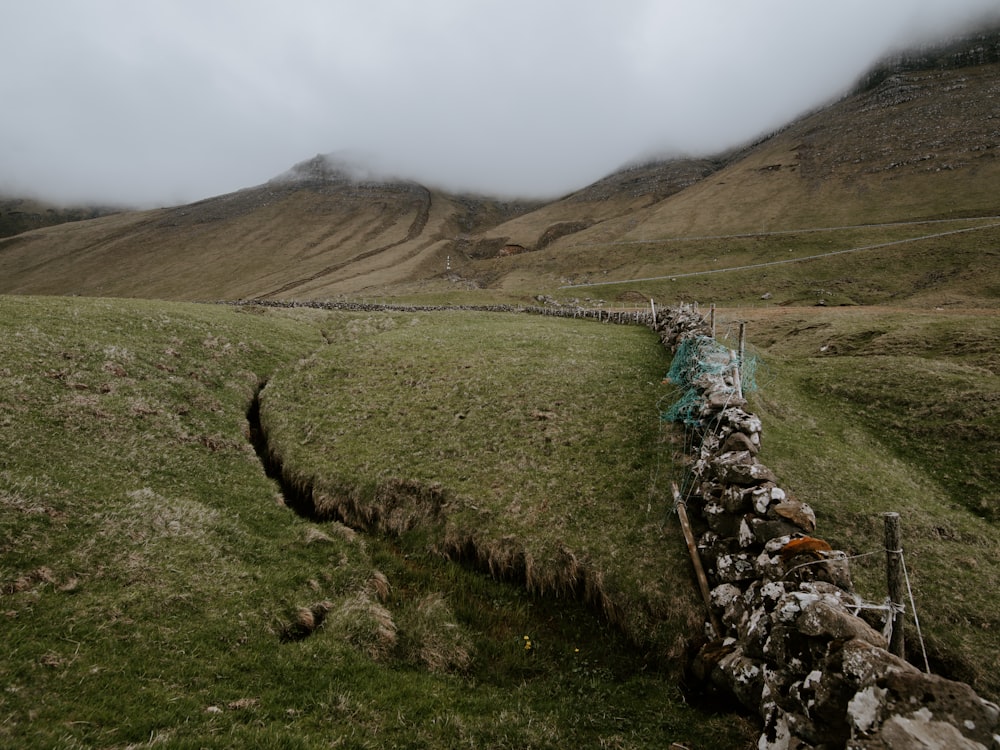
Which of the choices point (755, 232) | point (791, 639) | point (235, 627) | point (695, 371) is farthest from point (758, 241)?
point (235, 627)

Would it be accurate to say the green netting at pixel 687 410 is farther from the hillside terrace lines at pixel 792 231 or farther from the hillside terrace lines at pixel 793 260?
the hillside terrace lines at pixel 792 231

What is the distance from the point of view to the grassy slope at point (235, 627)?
8258 millimetres

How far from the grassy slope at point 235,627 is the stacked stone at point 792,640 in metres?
1.88

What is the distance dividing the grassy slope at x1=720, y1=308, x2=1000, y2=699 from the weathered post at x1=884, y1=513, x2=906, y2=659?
3.86 metres

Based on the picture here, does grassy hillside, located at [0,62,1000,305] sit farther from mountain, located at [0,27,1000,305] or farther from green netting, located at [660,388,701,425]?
green netting, located at [660,388,701,425]

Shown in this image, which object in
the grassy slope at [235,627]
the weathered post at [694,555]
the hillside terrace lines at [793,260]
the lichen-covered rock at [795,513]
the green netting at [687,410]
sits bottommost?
the grassy slope at [235,627]

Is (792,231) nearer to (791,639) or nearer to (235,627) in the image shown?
(791,639)

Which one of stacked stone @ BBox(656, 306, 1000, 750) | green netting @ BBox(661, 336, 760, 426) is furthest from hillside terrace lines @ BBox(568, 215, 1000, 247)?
stacked stone @ BBox(656, 306, 1000, 750)

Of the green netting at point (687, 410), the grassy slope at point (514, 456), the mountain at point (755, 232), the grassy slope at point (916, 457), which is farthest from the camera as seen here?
the mountain at point (755, 232)

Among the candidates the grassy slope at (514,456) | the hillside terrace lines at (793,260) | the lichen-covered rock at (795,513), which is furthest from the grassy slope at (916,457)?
the hillside terrace lines at (793,260)

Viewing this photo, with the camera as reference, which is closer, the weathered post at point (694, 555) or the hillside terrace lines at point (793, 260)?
the weathered post at point (694, 555)

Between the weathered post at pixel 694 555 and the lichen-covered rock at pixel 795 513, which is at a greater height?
the lichen-covered rock at pixel 795 513

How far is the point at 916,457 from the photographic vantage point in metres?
18.3

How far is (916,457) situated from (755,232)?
107m
